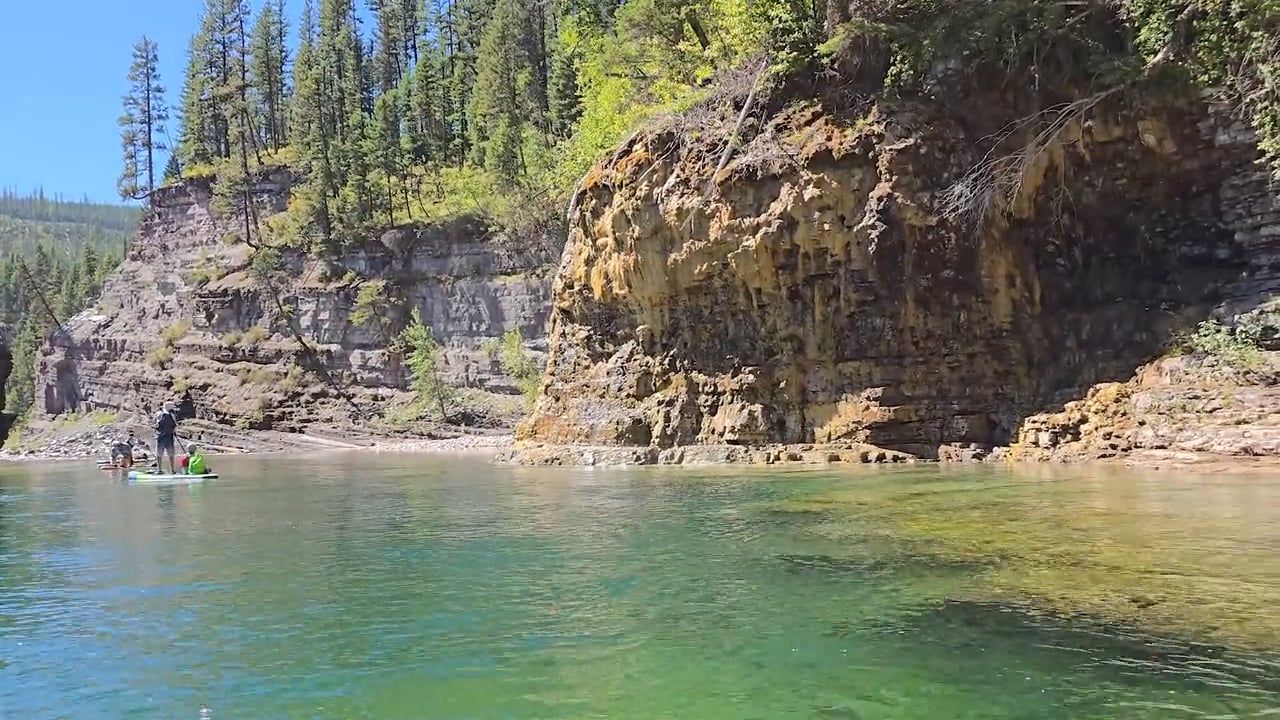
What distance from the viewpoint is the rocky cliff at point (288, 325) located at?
58.8 meters

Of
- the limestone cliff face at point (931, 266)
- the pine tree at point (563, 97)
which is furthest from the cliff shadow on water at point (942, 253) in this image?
the pine tree at point (563, 97)

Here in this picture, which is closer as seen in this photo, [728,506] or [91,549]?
[91,549]

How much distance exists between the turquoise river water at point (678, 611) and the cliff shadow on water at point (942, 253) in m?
8.70

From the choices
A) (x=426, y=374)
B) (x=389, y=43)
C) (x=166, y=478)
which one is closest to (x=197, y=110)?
(x=389, y=43)

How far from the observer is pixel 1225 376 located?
20.8 m

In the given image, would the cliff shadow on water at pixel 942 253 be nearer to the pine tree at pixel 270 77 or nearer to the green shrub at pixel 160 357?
the green shrub at pixel 160 357

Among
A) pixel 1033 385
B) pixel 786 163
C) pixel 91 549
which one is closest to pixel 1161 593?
pixel 91 549

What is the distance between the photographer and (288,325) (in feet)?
215

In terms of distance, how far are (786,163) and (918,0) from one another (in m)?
6.35

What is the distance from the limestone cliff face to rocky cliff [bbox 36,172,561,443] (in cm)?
2957

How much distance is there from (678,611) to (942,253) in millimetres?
19341

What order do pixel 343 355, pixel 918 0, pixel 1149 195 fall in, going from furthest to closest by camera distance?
pixel 343 355 < pixel 918 0 < pixel 1149 195

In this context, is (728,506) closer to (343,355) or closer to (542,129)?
(343,355)

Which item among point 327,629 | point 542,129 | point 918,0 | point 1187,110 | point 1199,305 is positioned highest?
point 542,129
